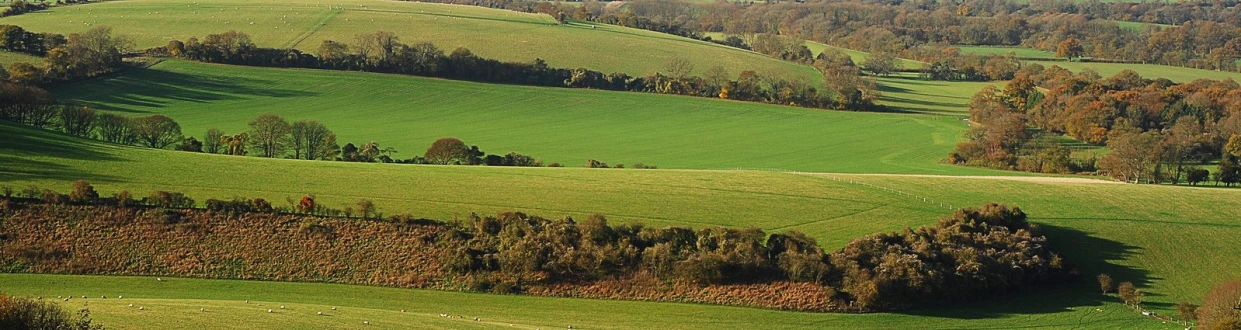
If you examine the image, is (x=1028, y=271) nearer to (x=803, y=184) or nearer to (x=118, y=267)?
(x=803, y=184)

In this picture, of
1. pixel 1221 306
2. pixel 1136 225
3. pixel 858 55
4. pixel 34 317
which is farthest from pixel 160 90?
pixel 858 55

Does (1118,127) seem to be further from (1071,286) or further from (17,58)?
(17,58)

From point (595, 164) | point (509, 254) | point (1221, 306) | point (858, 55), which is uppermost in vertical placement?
point (858, 55)

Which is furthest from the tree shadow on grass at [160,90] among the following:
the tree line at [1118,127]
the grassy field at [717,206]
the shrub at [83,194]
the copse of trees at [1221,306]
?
the copse of trees at [1221,306]

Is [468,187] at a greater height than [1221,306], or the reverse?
[468,187]

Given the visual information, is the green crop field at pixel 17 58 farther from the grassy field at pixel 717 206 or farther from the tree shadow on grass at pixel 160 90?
the grassy field at pixel 717 206

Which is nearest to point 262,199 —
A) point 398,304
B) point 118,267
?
point 118,267

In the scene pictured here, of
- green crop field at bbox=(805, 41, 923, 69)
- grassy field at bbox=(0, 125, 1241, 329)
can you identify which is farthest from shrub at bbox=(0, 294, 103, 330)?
green crop field at bbox=(805, 41, 923, 69)
